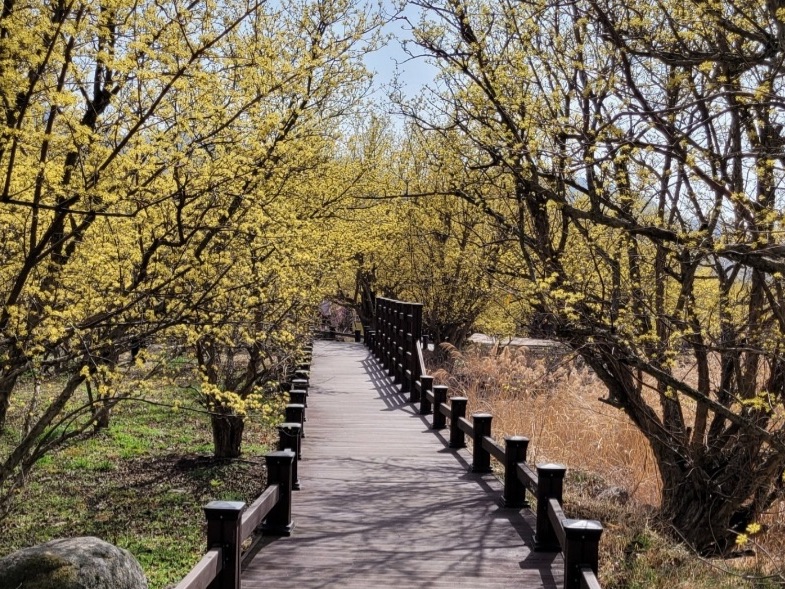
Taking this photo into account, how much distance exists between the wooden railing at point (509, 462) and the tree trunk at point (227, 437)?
2916mm

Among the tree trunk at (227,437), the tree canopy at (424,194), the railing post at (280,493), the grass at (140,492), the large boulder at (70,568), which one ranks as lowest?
the grass at (140,492)

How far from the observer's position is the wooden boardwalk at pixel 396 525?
214 inches

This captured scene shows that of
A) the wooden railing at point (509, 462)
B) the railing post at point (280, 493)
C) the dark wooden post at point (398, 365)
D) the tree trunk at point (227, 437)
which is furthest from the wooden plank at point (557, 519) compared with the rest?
the dark wooden post at point (398, 365)

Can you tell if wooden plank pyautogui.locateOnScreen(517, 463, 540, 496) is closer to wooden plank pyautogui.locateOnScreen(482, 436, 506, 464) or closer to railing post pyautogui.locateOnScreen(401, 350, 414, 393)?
wooden plank pyautogui.locateOnScreen(482, 436, 506, 464)

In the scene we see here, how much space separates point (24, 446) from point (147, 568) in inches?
81.6

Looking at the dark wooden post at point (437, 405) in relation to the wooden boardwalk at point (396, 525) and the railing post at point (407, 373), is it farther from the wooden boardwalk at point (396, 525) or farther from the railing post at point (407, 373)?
the railing post at point (407, 373)

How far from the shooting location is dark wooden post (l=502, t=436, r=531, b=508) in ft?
23.0

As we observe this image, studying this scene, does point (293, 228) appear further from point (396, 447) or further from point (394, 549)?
point (394, 549)

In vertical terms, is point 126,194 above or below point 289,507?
above

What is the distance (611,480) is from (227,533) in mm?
6242

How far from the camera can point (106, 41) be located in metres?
5.43

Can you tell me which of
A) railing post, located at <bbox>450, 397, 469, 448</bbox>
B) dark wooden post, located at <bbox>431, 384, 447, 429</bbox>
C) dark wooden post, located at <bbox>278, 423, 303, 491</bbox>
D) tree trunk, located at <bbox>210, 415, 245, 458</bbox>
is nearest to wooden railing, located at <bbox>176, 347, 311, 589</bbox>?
dark wooden post, located at <bbox>278, 423, 303, 491</bbox>

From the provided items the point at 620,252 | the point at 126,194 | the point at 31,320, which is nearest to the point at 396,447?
the point at 620,252

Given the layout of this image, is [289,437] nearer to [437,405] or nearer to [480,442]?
[480,442]
